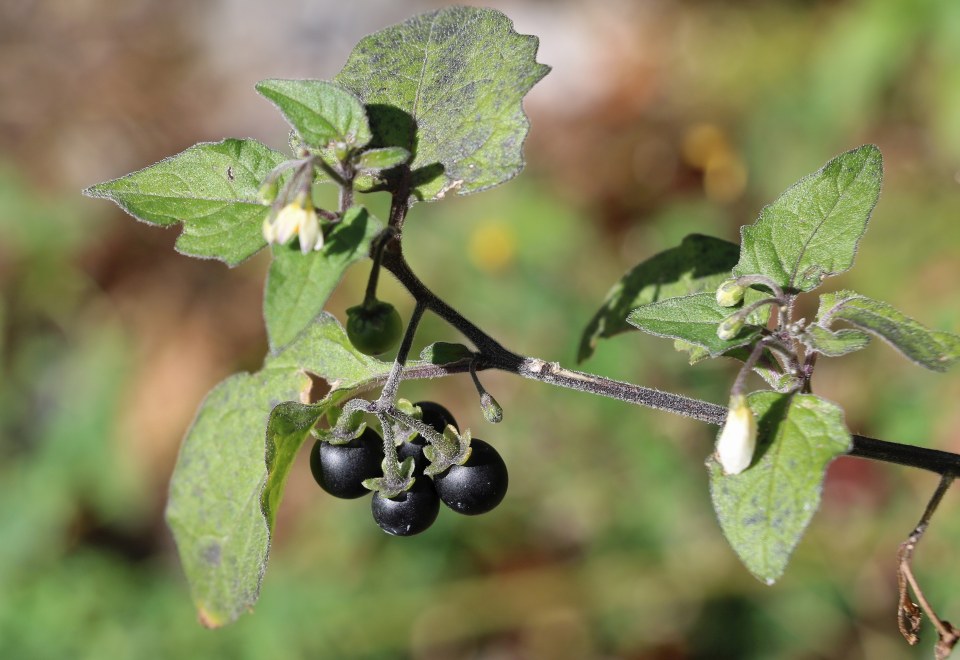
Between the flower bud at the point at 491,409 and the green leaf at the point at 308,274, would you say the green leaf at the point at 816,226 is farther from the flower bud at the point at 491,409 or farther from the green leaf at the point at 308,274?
the green leaf at the point at 308,274

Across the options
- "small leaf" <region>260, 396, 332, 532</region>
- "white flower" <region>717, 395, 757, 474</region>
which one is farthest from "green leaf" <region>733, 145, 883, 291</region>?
"small leaf" <region>260, 396, 332, 532</region>

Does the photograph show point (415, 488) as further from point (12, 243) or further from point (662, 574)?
point (12, 243)

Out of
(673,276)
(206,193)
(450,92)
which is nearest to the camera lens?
(206,193)

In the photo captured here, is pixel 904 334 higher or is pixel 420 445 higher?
pixel 904 334

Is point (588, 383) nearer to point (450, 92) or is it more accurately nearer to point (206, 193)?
point (450, 92)

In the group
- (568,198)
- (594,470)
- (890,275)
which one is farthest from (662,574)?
(568,198)

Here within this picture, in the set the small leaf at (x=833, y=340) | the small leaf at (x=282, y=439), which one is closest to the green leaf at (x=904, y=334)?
the small leaf at (x=833, y=340)

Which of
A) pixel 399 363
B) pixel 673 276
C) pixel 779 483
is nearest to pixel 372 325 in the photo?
pixel 399 363
